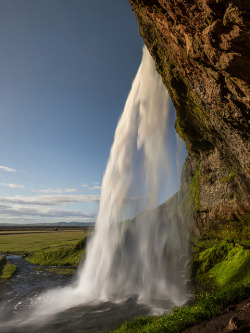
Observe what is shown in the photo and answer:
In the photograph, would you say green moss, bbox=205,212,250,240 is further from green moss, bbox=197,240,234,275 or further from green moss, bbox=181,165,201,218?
green moss, bbox=181,165,201,218

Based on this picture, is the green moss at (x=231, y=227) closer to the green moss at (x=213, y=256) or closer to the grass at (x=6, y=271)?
the green moss at (x=213, y=256)

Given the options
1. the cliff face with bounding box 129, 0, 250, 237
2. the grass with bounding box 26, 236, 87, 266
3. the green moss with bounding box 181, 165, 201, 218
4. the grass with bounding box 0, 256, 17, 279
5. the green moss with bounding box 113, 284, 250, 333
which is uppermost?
the cliff face with bounding box 129, 0, 250, 237

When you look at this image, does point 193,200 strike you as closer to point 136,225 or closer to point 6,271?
point 136,225

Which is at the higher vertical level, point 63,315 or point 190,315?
point 190,315

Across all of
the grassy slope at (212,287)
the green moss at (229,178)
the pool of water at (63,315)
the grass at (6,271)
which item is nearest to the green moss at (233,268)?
the grassy slope at (212,287)

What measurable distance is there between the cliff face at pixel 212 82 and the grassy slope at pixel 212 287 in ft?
11.5

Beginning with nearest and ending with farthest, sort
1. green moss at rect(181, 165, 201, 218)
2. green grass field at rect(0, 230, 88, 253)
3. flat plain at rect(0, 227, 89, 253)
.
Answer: green moss at rect(181, 165, 201, 218), green grass field at rect(0, 230, 88, 253), flat plain at rect(0, 227, 89, 253)

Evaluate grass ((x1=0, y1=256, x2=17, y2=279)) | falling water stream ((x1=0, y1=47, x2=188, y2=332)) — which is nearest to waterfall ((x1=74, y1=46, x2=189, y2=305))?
falling water stream ((x1=0, y1=47, x2=188, y2=332))

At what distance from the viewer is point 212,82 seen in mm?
12758

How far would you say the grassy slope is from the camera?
9133mm

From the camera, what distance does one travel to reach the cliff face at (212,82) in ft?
30.3

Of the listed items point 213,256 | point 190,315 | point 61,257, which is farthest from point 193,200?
point 61,257

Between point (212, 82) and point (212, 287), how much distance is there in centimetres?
1616

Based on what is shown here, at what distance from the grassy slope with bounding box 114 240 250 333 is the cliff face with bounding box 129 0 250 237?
349cm
